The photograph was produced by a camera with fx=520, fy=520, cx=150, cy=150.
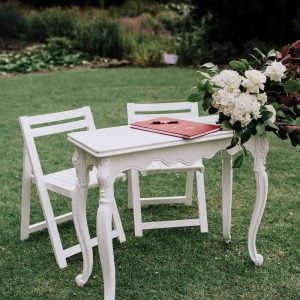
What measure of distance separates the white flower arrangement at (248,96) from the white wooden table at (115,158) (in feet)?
0.63

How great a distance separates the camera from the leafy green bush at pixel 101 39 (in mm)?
16203

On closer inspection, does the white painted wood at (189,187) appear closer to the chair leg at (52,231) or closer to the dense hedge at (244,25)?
the chair leg at (52,231)

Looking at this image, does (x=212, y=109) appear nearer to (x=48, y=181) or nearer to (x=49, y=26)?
(x=48, y=181)

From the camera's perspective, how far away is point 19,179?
6.14m

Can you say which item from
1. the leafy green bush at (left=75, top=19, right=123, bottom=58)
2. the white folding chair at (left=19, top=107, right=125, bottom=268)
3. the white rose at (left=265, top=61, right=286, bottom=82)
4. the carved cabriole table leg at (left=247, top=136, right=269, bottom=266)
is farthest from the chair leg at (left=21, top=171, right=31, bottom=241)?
the leafy green bush at (left=75, top=19, right=123, bottom=58)

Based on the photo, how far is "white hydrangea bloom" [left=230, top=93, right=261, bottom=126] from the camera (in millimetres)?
3418

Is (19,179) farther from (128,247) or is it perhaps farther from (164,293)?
(164,293)

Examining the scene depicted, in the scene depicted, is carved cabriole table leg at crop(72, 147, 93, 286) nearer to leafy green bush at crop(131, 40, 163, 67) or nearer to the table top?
the table top

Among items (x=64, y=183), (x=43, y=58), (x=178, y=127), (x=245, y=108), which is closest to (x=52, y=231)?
(x=64, y=183)

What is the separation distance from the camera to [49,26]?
1873 centimetres

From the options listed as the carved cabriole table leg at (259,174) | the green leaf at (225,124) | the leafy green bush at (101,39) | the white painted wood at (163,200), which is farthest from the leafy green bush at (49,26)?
the green leaf at (225,124)

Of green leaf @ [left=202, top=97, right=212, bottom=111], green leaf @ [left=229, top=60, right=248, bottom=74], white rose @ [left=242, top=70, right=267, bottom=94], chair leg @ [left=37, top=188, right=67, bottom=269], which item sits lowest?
chair leg @ [left=37, top=188, right=67, bottom=269]

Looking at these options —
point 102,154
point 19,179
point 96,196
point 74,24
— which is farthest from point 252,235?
point 74,24

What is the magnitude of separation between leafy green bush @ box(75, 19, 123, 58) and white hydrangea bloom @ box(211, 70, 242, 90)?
41.9 feet
